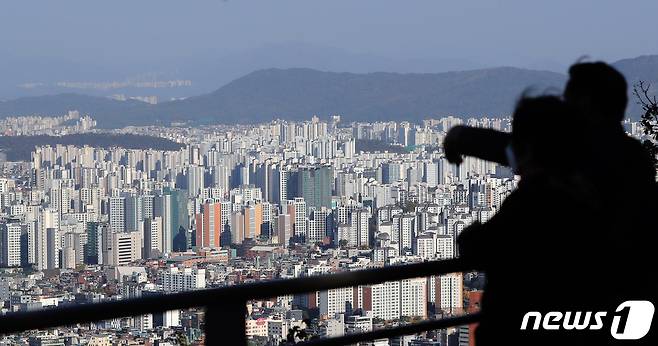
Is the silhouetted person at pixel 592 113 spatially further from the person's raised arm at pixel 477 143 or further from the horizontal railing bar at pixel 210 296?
the horizontal railing bar at pixel 210 296

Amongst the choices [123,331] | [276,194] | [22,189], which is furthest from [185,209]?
[123,331]

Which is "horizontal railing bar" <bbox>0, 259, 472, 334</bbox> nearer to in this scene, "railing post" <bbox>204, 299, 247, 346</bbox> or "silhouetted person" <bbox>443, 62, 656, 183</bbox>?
"railing post" <bbox>204, 299, 247, 346</bbox>

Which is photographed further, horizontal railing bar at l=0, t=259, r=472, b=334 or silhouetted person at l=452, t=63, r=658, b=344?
horizontal railing bar at l=0, t=259, r=472, b=334

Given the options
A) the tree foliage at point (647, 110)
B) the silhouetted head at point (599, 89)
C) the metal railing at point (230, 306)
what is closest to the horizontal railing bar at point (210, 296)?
the metal railing at point (230, 306)

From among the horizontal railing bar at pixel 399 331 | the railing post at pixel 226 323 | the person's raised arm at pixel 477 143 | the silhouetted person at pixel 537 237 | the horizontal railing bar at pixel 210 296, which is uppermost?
the person's raised arm at pixel 477 143

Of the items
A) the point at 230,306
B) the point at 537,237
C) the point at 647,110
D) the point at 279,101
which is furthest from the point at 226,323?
the point at 279,101

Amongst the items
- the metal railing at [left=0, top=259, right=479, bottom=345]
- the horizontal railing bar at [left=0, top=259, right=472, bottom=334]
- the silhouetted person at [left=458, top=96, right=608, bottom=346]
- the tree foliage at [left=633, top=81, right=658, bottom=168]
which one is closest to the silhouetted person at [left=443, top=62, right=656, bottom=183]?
the silhouetted person at [left=458, top=96, right=608, bottom=346]
